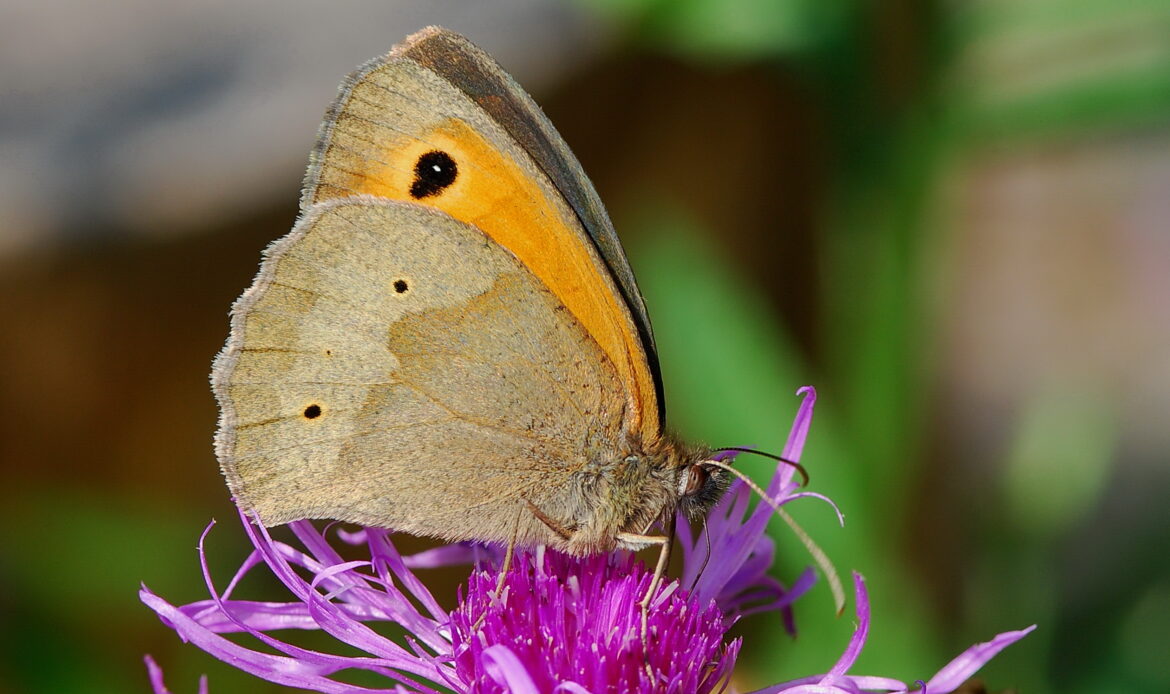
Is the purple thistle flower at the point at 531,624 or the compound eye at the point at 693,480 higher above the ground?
the compound eye at the point at 693,480

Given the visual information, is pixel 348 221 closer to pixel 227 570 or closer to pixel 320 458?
pixel 320 458

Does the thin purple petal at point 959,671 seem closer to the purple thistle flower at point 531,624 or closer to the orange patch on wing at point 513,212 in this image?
the purple thistle flower at point 531,624

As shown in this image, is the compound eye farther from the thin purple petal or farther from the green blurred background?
the green blurred background

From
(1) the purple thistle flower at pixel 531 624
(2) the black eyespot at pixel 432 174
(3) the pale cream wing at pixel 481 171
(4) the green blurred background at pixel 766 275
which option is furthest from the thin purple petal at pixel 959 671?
(2) the black eyespot at pixel 432 174

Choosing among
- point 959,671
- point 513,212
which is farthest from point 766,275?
point 959,671

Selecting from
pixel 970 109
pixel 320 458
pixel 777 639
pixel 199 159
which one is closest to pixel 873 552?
pixel 777 639

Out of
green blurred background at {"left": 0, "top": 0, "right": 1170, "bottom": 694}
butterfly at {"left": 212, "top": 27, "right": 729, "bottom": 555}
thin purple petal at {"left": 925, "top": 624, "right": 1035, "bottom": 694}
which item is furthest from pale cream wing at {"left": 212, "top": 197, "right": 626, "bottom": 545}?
green blurred background at {"left": 0, "top": 0, "right": 1170, "bottom": 694}
